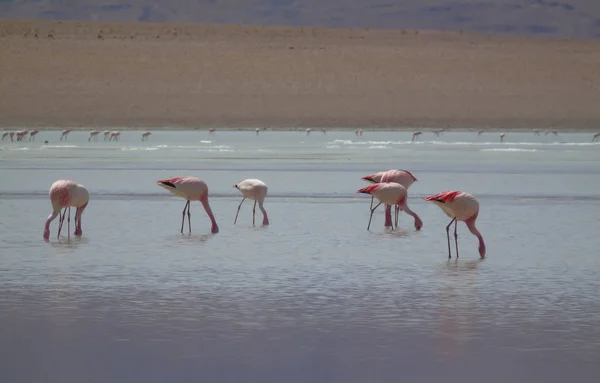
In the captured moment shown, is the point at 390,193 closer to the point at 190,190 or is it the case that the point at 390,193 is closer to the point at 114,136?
the point at 190,190

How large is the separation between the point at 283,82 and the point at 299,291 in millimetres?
47215

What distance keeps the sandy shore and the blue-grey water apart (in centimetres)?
3149

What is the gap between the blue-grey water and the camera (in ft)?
17.8

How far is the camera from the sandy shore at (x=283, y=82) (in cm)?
4703

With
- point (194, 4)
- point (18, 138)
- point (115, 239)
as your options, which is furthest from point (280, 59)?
point (194, 4)

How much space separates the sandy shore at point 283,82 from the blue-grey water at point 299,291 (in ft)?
103

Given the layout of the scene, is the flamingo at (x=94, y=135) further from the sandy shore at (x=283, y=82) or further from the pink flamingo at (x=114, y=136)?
the sandy shore at (x=283, y=82)

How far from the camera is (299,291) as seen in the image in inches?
294

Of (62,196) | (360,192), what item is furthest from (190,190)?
(360,192)

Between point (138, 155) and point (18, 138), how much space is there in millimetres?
9375

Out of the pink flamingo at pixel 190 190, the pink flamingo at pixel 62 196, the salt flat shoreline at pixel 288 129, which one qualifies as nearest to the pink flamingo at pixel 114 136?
the salt flat shoreline at pixel 288 129

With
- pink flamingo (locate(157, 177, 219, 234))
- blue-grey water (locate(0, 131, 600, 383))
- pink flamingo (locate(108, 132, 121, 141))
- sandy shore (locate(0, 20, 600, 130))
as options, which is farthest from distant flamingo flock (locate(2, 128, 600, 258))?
sandy shore (locate(0, 20, 600, 130))

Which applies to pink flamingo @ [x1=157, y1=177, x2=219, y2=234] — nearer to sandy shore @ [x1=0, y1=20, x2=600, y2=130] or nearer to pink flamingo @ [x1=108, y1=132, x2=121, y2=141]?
pink flamingo @ [x1=108, y1=132, x2=121, y2=141]

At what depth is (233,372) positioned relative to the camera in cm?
524
